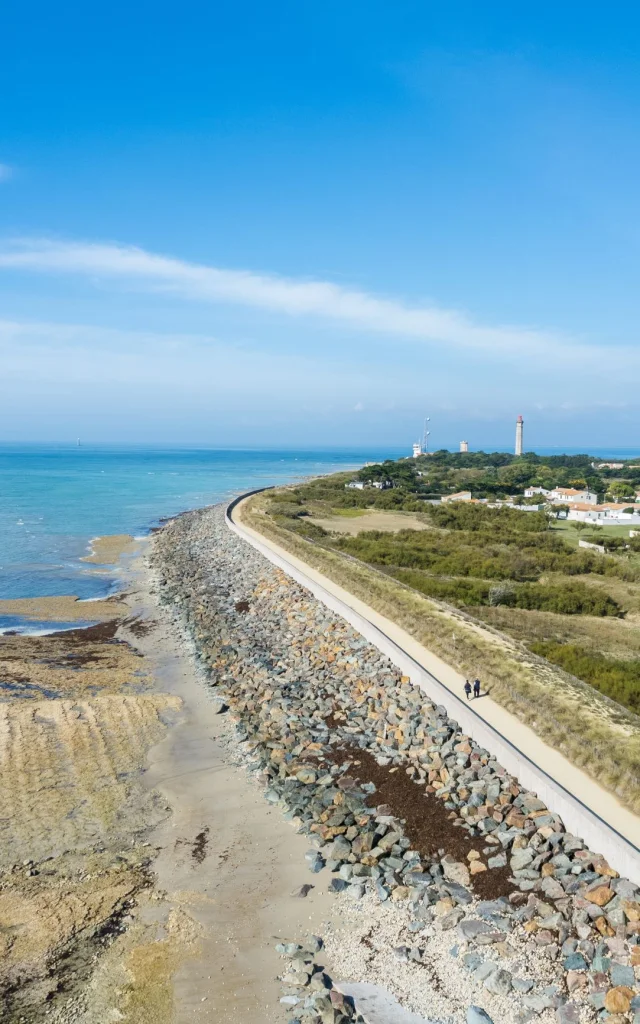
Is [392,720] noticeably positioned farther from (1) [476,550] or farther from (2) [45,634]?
(1) [476,550]

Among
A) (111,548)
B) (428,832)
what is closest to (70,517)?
(111,548)

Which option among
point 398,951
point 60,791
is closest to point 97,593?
point 60,791

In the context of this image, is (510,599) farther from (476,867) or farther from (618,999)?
(618,999)

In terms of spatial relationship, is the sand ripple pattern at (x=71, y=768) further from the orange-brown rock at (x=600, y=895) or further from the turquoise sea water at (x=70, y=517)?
the turquoise sea water at (x=70, y=517)

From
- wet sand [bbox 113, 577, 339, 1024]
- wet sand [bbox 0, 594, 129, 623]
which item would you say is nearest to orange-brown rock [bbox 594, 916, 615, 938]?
wet sand [bbox 113, 577, 339, 1024]

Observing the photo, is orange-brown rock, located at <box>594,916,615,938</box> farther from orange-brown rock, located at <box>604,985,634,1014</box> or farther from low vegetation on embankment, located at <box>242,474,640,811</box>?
low vegetation on embankment, located at <box>242,474,640,811</box>
